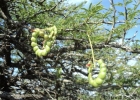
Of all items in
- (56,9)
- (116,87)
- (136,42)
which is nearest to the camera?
(136,42)

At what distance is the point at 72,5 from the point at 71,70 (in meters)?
1.17

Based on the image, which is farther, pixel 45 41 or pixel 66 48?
pixel 66 48

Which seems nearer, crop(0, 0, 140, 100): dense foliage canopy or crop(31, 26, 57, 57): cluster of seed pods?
crop(31, 26, 57, 57): cluster of seed pods

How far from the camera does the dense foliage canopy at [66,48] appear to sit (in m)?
3.54

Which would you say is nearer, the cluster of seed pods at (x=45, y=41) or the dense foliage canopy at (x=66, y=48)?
the cluster of seed pods at (x=45, y=41)

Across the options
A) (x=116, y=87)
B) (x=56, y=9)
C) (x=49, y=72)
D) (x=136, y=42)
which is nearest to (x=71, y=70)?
(x=49, y=72)

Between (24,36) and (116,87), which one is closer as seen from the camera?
(24,36)

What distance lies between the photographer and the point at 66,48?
429cm

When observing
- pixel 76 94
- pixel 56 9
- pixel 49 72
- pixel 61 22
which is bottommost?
pixel 76 94

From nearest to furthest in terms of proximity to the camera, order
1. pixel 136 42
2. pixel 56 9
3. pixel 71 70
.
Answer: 1. pixel 136 42
2. pixel 56 9
3. pixel 71 70

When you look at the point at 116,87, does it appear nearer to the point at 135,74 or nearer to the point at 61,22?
the point at 135,74

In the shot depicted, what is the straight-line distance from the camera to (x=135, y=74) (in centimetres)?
524

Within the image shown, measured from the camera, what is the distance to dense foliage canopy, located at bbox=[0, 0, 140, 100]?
3545mm

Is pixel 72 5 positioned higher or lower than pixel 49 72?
higher
